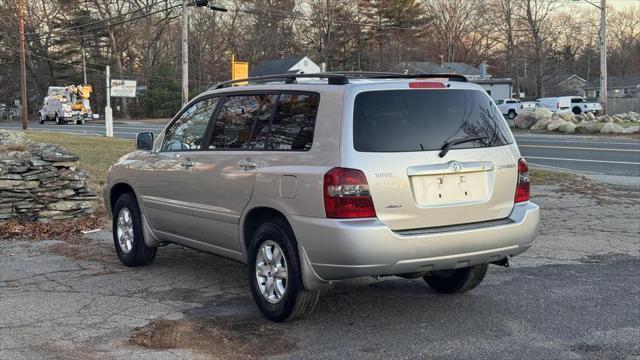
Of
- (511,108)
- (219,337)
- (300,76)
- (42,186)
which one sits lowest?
(219,337)

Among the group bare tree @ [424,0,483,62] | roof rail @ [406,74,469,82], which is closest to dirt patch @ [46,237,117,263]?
roof rail @ [406,74,469,82]

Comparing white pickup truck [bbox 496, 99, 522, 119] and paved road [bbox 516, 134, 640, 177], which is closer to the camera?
paved road [bbox 516, 134, 640, 177]

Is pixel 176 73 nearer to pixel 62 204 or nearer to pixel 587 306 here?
pixel 62 204

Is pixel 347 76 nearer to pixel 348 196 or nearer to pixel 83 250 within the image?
pixel 348 196

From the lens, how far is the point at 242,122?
5559 millimetres

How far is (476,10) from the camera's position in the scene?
8006cm

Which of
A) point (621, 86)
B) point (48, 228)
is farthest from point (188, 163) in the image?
point (621, 86)

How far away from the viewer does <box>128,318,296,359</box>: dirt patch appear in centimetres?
443

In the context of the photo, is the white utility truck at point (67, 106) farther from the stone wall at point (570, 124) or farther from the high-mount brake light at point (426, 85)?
the high-mount brake light at point (426, 85)

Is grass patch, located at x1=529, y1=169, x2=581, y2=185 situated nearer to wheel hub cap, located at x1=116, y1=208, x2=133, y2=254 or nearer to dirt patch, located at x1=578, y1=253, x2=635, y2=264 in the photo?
dirt patch, located at x1=578, y1=253, x2=635, y2=264

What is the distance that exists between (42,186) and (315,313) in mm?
5331

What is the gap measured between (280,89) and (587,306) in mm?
3071

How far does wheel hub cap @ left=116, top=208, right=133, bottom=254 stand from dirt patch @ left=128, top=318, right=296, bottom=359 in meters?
2.04

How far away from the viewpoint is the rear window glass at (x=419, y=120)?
4.64 m
